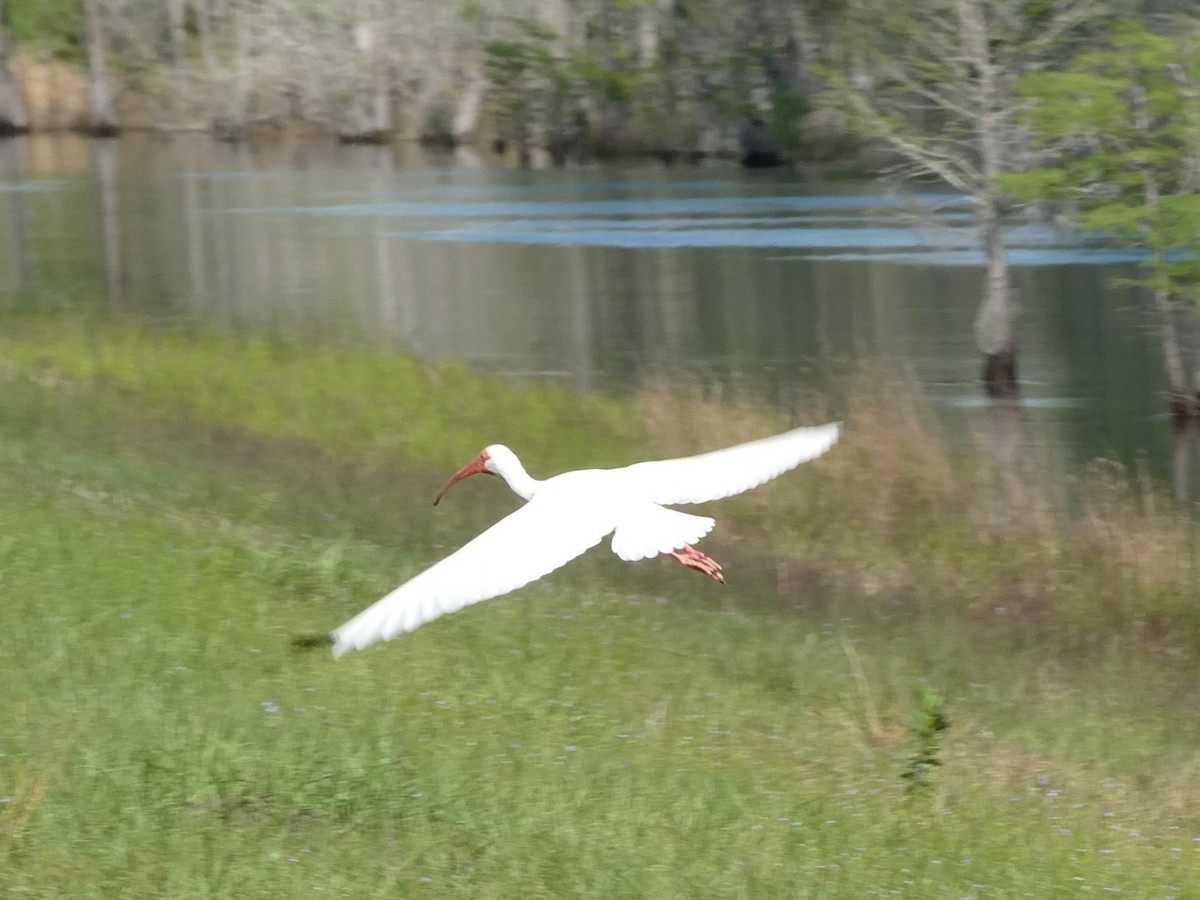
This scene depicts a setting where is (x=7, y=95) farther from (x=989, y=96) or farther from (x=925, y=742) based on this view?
(x=925, y=742)

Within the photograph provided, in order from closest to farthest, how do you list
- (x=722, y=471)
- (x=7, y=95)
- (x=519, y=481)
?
(x=722, y=471)
(x=519, y=481)
(x=7, y=95)

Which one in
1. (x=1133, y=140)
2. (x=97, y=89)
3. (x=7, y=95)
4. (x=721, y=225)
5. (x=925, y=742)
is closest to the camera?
(x=925, y=742)

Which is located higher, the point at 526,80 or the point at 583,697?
the point at 526,80

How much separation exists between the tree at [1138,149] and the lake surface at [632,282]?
189 cm

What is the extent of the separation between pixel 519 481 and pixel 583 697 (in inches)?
45.2

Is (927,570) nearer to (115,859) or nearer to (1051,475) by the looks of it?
(1051,475)

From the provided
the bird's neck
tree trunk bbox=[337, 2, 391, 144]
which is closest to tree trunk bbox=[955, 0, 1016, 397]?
the bird's neck

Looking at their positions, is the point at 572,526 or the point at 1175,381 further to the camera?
the point at 1175,381

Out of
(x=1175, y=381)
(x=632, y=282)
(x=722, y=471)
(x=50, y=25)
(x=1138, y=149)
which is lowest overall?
(x=1175, y=381)

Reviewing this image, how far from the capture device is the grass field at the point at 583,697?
21.3ft

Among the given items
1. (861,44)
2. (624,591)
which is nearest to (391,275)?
(861,44)

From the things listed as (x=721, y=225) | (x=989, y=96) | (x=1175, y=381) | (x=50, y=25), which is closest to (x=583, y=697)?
(x=1175, y=381)

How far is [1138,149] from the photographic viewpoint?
930 inches

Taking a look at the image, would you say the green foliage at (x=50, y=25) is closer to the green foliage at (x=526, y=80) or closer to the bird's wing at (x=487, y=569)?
the green foliage at (x=526, y=80)
